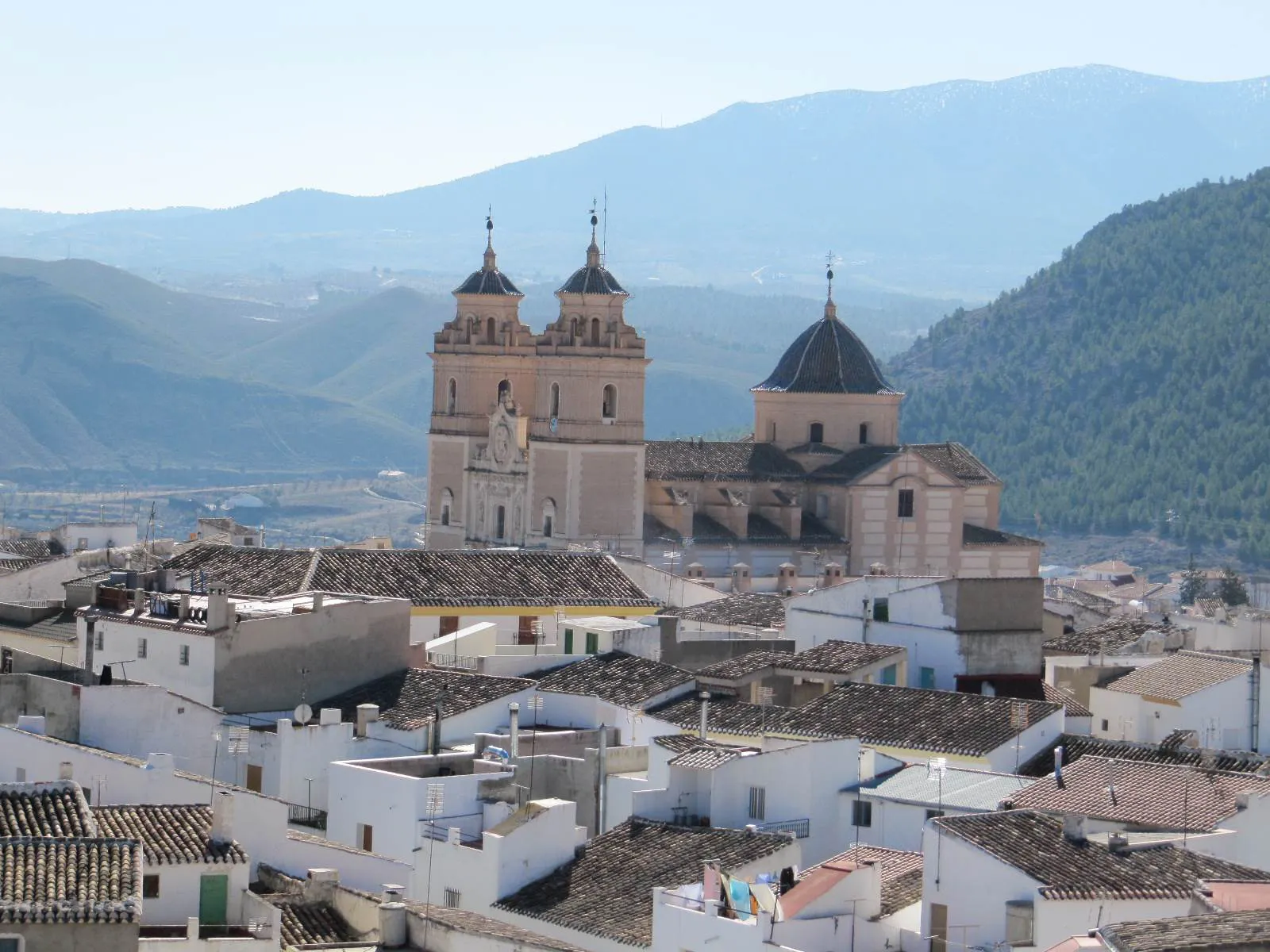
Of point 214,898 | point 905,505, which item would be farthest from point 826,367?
point 214,898

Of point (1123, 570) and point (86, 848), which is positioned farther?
point (1123, 570)

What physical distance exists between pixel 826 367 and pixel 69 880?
62393 mm

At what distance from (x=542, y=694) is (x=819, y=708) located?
157 inches

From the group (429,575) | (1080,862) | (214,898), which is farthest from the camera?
(429,575)

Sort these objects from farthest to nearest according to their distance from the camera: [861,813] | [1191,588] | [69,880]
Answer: [1191,588] → [861,813] → [69,880]

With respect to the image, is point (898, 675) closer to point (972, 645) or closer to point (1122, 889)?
point (972, 645)

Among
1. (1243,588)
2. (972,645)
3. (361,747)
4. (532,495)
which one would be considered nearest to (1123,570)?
(1243,588)

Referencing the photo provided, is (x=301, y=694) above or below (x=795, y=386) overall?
below

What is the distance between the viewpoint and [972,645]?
121 ft

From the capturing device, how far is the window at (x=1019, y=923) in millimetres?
21938

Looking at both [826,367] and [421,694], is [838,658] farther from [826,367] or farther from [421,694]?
[826,367]

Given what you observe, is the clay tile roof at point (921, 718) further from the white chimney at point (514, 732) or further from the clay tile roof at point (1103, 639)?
the clay tile roof at point (1103, 639)

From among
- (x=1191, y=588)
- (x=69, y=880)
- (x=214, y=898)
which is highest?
(x=69, y=880)

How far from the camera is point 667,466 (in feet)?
251
